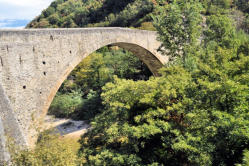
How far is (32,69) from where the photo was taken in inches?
345

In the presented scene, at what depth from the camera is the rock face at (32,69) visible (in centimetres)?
751

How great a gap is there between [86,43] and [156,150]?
6644mm

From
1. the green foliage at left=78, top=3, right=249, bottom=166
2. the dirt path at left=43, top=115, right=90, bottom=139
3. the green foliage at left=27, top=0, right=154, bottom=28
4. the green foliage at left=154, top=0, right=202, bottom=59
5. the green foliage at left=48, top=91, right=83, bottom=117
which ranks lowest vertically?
the dirt path at left=43, top=115, right=90, bottom=139

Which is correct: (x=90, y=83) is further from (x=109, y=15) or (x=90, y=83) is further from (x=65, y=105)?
(x=109, y=15)

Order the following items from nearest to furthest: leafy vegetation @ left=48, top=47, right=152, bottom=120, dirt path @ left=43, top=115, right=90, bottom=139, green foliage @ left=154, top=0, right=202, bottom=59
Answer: green foliage @ left=154, top=0, right=202, bottom=59
dirt path @ left=43, top=115, right=90, bottom=139
leafy vegetation @ left=48, top=47, right=152, bottom=120

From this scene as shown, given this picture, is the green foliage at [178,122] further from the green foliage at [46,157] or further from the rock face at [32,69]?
the rock face at [32,69]

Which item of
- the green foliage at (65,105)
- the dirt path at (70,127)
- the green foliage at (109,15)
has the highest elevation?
the green foliage at (109,15)

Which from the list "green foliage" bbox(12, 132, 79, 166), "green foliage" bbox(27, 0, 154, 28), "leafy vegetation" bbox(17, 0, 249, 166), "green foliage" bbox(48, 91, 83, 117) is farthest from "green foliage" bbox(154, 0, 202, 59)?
"green foliage" bbox(27, 0, 154, 28)

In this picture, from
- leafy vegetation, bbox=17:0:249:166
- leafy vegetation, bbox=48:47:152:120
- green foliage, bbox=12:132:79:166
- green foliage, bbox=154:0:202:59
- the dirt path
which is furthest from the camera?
leafy vegetation, bbox=48:47:152:120

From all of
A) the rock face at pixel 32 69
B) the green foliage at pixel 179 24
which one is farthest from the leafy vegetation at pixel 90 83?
the rock face at pixel 32 69

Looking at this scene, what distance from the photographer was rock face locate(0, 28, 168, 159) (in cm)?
751

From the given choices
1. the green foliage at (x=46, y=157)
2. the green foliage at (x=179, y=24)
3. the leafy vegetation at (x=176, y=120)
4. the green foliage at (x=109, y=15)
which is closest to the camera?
the green foliage at (x=46, y=157)

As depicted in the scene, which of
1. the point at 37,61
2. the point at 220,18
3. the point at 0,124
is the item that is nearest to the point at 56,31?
the point at 37,61

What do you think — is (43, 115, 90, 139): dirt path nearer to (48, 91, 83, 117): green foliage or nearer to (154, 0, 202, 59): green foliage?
(48, 91, 83, 117): green foliage
